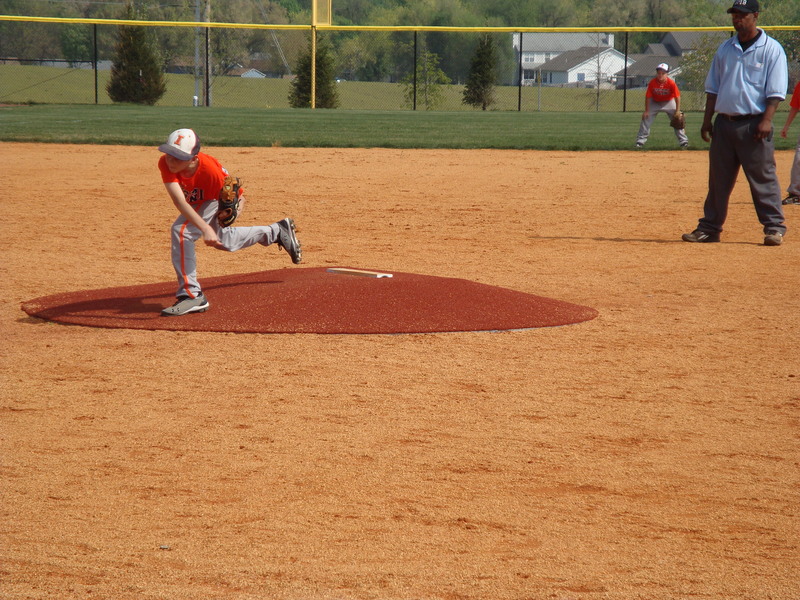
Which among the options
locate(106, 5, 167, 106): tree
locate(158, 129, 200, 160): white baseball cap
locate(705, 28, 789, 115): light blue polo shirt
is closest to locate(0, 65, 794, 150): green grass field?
locate(106, 5, 167, 106): tree

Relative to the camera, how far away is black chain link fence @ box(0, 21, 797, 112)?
39125 mm

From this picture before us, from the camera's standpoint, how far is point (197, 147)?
5.62 meters

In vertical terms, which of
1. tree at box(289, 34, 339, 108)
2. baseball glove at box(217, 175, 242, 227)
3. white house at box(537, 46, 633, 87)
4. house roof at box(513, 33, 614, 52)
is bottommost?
baseball glove at box(217, 175, 242, 227)

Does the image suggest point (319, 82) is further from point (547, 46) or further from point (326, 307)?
point (326, 307)

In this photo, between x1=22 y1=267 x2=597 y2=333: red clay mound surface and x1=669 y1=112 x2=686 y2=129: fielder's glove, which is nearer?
x1=22 y1=267 x2=597 y2=333: red clay mound surface

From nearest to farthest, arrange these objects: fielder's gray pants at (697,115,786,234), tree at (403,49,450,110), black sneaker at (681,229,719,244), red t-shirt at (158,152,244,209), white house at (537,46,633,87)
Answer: red t-shirt at (158,152,244,209), fielder's gray pants at (697,115,786,234), black sneaker at (681,229,719,244), tree at (403,49,450,110), white house at (537,46,633,87)

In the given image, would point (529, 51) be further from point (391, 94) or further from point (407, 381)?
point (407, 381)

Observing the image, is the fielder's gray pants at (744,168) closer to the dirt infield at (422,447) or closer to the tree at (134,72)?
the dirt infield at (422,447)

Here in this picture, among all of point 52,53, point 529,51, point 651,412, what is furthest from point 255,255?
point 52,53

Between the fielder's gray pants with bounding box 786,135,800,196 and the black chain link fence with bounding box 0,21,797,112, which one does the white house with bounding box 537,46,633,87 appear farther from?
the fielder's gray pants with bounding box 786,135,800,196

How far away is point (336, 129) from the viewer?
20844 mm

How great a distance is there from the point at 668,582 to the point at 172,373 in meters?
2.87

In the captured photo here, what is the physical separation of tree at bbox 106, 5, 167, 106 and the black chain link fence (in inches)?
152

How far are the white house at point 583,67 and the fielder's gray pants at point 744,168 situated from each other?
34.0m
